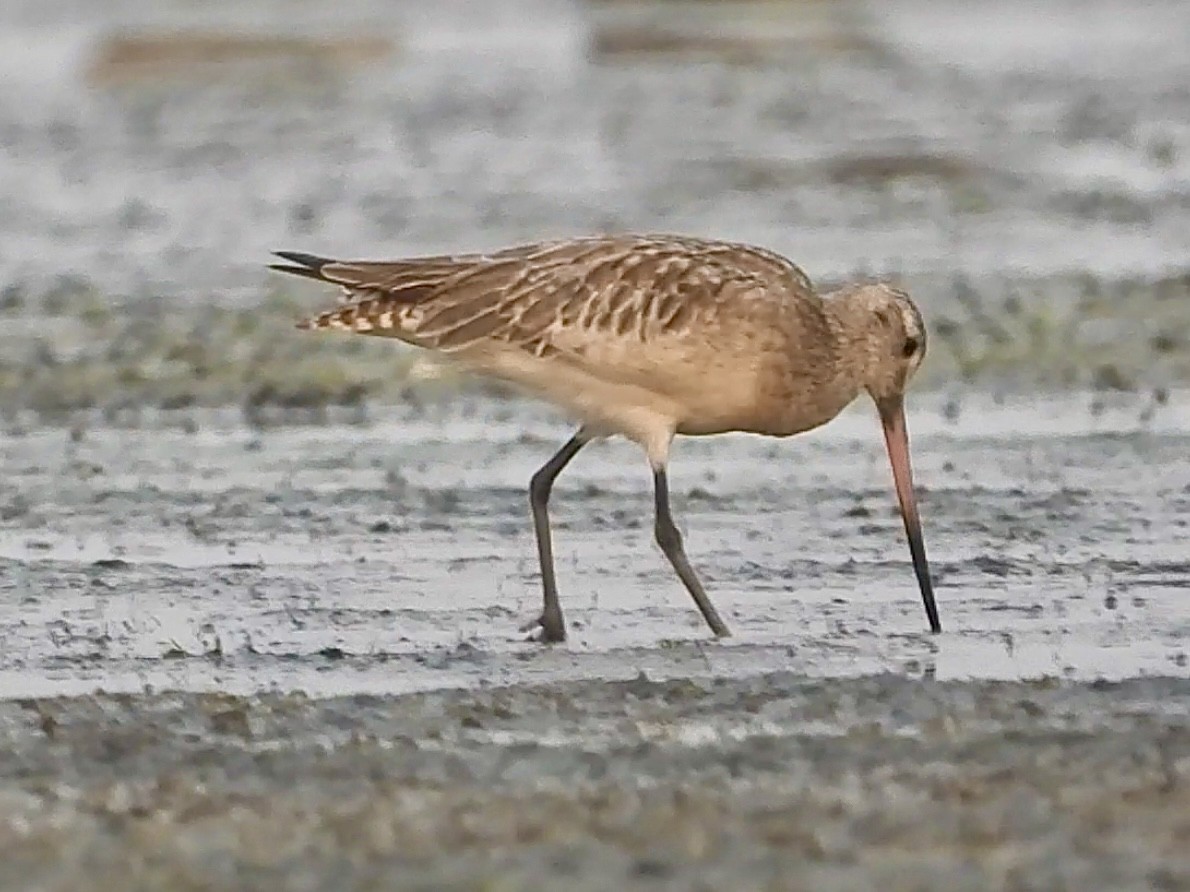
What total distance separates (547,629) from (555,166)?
12.2 metres

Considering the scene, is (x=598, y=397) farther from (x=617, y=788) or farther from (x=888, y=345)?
(x=617, y=788)

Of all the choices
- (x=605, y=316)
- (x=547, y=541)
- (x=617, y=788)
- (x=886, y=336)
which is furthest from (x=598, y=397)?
(x=617, y=788)

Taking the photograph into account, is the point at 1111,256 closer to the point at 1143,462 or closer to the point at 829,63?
the point at 1143,462

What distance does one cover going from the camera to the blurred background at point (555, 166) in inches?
554

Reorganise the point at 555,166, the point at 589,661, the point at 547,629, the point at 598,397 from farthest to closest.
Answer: the point at 555,166, the point at 598,397, the point at 547,629, the point at 589,661

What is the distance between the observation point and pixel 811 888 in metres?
6.02

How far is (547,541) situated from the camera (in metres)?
9.72

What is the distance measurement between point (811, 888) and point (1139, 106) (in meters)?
18.5

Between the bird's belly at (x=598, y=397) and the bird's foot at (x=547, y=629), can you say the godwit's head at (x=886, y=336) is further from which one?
the bird's foot at (x=547, y=629)

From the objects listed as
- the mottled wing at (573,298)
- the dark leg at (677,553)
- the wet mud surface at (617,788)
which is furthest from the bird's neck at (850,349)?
the wet mud surface at (617,788)

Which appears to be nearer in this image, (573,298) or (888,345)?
(573,298)

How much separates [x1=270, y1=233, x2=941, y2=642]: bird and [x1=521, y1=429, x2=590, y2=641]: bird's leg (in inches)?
0.4

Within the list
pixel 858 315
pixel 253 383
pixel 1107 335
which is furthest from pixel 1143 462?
pixel 253 383

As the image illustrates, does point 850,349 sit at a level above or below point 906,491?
above
